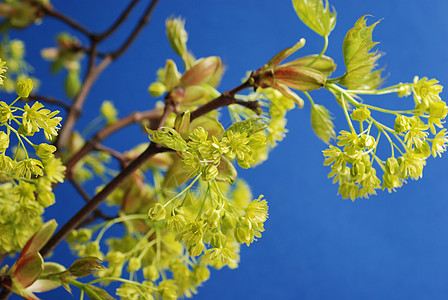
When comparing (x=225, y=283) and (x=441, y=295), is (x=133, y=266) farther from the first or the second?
(x=441, y=295)

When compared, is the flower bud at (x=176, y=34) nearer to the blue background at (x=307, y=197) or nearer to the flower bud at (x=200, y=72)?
the flower bud at (x=200, y=72)

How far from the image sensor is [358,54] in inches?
11.7

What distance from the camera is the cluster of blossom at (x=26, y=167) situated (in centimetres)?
26

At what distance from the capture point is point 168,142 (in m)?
0.27

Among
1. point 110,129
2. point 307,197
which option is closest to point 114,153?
point 110,129

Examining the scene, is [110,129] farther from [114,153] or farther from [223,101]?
[223,101]

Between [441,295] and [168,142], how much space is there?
1093 millimetres

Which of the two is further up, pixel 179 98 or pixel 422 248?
pixel 422 248

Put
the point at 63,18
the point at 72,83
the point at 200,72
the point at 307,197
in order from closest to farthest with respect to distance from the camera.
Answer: the point at 200,72, the point at 63,18, the point at 72,83, the point at 307,197

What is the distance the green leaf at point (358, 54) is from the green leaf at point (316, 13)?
0.07 ft

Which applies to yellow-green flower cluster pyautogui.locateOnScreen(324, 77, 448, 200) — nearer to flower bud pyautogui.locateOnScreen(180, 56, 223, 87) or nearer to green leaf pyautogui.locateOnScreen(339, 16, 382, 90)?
green leaf pyautogui.locateOnScreen(339, 16, 382, 90)

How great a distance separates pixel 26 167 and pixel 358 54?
0.72ft

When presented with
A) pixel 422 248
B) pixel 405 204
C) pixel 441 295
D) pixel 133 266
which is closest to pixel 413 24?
pixel 405 204

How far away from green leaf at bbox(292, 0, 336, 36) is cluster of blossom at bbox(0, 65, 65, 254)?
17 cm
